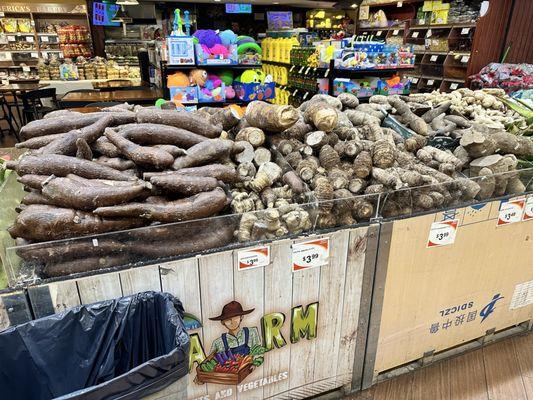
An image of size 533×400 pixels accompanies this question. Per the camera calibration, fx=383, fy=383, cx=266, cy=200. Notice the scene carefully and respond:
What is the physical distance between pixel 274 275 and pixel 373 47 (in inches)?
187

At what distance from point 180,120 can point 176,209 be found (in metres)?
0.52

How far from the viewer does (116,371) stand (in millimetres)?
1308

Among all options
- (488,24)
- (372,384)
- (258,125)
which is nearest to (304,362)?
(372,384)

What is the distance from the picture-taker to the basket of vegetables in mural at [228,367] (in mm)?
1571

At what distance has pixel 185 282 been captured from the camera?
1.40 m

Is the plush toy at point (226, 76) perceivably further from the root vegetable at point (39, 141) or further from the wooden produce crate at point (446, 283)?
the wooden produce crate at point (446, 283)

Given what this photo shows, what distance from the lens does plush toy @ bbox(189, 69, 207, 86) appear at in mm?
4840

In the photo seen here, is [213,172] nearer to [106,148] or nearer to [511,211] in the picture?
[106,148]

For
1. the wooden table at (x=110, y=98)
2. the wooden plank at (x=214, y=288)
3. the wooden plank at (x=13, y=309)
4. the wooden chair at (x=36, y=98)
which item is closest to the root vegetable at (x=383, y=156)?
the wooden plank at (x=214, y=288)

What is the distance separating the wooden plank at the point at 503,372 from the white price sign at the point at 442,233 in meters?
0.82

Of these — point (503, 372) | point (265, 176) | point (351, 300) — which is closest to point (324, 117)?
point (265, 176)

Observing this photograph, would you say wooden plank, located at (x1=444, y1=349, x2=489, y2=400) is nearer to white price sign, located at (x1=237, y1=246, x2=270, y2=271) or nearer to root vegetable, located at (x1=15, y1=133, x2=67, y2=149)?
white price sign, located at (x1=237, y1=246, x2=270, y2=271)

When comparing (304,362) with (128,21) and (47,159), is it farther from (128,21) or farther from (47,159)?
(128,21)

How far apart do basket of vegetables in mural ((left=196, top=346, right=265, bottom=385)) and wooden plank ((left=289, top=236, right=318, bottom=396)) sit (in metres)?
0.19
